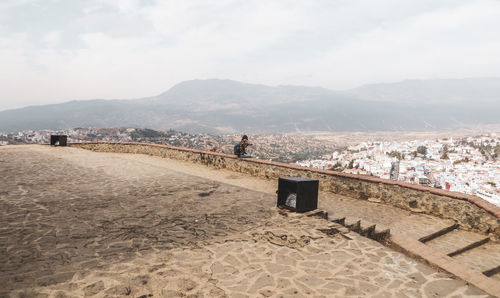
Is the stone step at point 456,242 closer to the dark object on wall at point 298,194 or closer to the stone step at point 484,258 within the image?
the stone step at point 484,258

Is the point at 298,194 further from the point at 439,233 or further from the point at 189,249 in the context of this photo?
the point at 439,233

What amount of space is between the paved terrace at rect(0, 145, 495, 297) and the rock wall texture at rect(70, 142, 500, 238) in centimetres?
52

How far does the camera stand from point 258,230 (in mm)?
5332

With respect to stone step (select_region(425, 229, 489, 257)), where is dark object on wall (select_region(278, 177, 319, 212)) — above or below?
above

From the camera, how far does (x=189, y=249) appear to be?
14.5 feet

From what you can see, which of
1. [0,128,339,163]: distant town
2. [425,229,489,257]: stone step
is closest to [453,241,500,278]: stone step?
[425,229,489,257]: stone step

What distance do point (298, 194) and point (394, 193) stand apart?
12.8ft

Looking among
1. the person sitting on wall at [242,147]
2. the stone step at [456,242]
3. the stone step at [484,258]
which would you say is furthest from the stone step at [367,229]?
the person sitting on wall at [242,147]

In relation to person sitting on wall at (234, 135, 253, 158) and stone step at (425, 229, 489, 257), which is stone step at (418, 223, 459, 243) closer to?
stone step at (425, 229, 489, 257)

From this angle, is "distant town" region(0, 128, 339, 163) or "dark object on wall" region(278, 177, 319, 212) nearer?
"dark object on wall" region(278, 177, 319, 212)

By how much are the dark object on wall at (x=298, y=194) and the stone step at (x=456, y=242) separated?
2.72 m

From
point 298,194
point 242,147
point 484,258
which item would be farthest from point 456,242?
point 242,147

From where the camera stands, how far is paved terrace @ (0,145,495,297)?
3.46m

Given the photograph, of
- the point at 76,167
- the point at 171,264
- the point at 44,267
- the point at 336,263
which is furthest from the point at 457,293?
the point at 76,167
